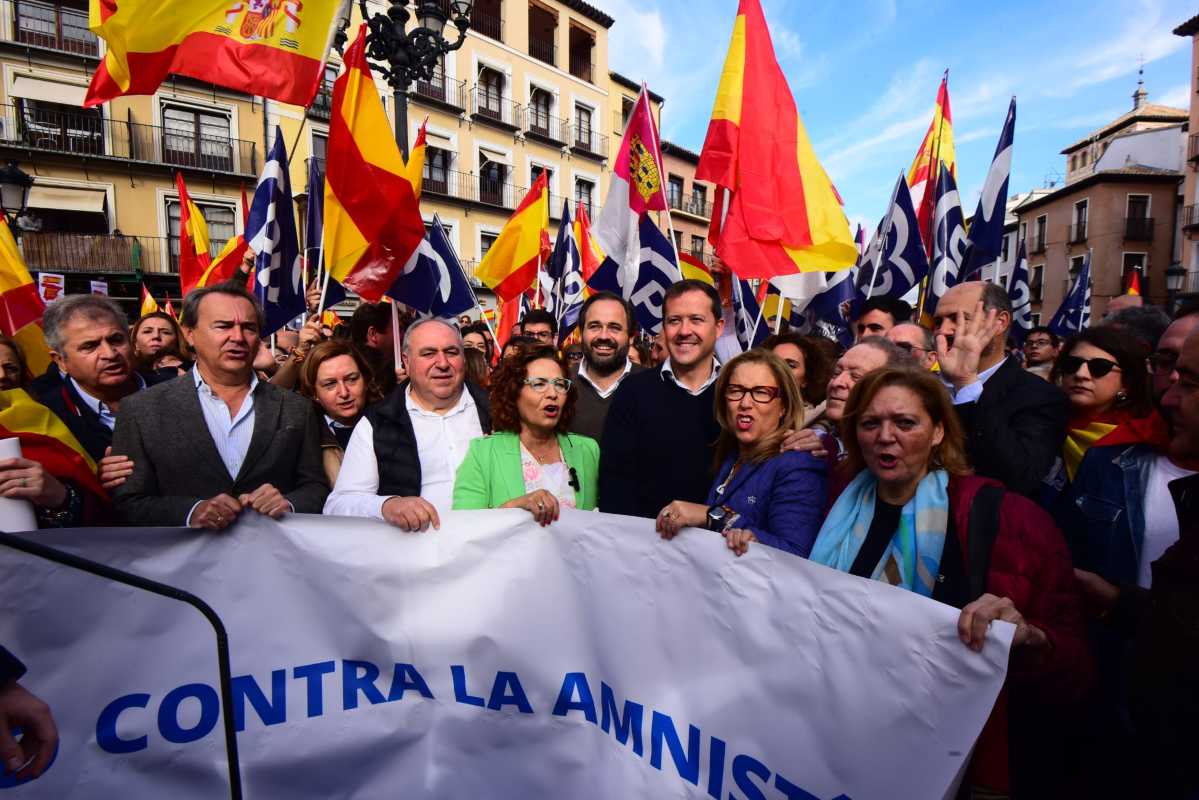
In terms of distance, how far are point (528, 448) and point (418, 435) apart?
0.49 meters

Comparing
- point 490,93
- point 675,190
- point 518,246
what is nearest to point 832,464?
point 518,246

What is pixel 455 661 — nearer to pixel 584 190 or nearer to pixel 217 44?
pixel 217 44

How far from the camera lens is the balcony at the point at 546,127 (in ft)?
88.8

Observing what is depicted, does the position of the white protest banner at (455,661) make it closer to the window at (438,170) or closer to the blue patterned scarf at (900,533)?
the blue patterned scarf at (900,533)

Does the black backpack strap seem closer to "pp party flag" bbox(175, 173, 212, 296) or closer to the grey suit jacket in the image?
the grey suit jacket

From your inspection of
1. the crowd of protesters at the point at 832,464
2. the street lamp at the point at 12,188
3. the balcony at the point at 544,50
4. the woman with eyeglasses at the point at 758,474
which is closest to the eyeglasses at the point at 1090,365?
the crowd of protesters at the point at 832,464

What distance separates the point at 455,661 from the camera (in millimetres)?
2299

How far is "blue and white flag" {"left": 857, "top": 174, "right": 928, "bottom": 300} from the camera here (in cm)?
522

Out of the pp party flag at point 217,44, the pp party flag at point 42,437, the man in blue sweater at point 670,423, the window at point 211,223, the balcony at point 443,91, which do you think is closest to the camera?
the pp party flag at point 42,437

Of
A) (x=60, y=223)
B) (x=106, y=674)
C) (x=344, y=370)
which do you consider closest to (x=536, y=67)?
(x=60, y=223)

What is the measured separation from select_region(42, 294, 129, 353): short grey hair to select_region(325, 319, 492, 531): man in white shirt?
1.40 metres

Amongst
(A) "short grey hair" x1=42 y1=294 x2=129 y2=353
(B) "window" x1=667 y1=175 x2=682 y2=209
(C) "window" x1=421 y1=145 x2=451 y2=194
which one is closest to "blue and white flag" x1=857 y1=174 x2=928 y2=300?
(A) "short grey hair" x1=42 y1=294 x2=129 y2=353

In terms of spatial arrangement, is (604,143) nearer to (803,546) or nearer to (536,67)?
(536,67)

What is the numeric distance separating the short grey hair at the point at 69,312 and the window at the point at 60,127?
20.7m
